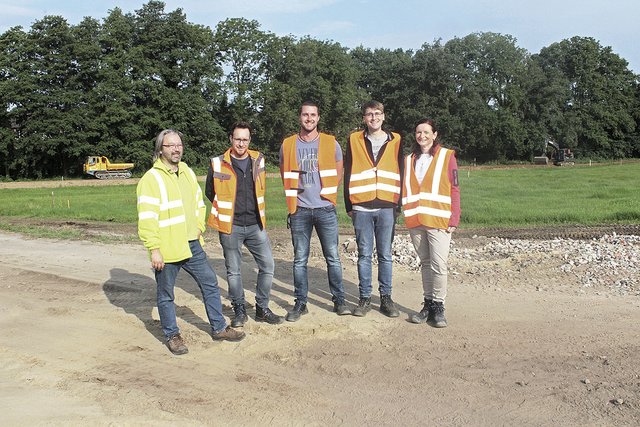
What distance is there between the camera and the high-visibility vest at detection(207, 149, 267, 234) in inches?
239

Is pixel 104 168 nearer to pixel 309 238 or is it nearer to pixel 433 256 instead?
pixel 309 238

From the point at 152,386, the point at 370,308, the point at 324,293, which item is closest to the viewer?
the point at 152,386

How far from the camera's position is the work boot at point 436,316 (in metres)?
6.16

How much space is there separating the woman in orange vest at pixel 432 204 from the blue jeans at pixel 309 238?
2.56 ft

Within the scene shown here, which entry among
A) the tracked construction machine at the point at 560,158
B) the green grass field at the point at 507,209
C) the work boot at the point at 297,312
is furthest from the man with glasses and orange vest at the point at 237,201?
the tracked construction machine at the point at 560,158

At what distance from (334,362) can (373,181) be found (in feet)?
6.28

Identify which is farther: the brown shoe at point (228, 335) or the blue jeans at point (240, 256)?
the blue jeans at point (240, 256)

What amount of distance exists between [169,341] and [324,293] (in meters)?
2.56

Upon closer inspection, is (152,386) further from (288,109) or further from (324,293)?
(288,109)

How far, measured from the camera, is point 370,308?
22.0 feet

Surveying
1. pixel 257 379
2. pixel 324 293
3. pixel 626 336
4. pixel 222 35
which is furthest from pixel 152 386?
pixel 222 35

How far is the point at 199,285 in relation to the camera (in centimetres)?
583

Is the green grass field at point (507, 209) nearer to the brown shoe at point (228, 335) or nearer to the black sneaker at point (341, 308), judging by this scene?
the black sneaker at point (341, 308)

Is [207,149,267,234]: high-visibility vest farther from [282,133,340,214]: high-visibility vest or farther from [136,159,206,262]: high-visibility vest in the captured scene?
[136,159,206,262]: high-visibility vest
